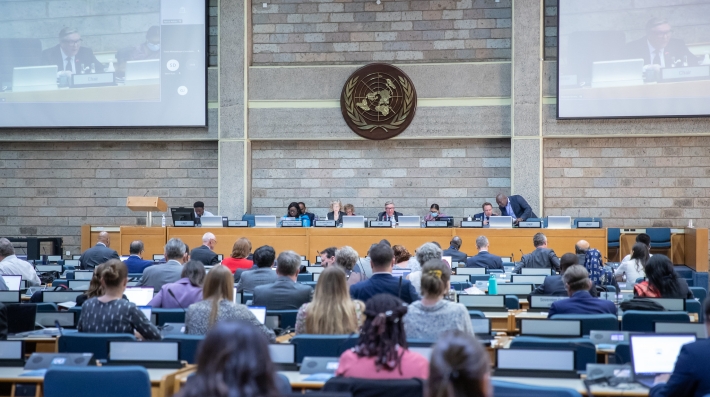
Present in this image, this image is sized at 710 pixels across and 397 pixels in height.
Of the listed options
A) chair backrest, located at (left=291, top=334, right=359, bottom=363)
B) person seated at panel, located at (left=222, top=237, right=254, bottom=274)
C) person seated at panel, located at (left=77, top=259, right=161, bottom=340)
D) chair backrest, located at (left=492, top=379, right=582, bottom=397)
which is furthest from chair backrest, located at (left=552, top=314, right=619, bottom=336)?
person seated at panel, located at (left=222, top=237, right=254, bottom=274)

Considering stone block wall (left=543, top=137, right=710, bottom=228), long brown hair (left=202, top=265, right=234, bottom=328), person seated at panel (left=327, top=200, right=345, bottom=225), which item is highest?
stone block wall (left=543, top=137, right=710, bottom=228)

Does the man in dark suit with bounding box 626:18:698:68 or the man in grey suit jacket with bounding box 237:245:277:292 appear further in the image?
the man in dark suit with bounding box 626:18:698:68

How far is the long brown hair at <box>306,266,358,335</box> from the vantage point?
5.01 meters

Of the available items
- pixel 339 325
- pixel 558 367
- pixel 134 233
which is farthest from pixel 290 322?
pixel 134 233

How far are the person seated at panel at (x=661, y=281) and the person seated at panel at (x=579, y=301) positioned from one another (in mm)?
984

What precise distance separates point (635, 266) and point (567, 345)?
4.62 m

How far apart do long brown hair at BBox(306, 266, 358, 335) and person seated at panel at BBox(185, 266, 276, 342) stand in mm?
285

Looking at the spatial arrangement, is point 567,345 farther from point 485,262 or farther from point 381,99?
point 381,99

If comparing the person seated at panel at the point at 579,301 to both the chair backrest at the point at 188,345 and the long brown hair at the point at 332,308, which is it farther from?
the chair backrest at the point at 188,345

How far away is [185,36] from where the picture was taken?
16.5 metres

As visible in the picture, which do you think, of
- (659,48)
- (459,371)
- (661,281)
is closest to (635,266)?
(661,281)

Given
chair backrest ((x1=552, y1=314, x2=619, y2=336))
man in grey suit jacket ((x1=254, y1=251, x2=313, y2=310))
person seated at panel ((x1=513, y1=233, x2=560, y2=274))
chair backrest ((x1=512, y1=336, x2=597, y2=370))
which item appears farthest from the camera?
person seated at panel ((x1=513, y1=233, x2=560, y2=274))

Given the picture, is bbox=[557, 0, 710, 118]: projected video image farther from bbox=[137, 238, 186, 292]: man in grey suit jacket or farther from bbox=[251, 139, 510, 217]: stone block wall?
bbox=[137, 238, 186, 292]: man in grey suit jacket

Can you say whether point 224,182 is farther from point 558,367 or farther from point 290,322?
point 558,367
